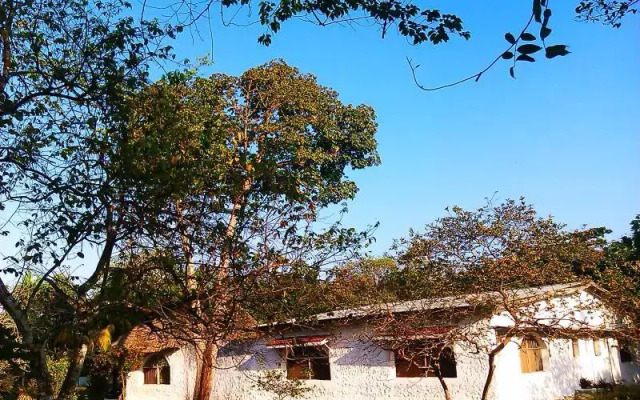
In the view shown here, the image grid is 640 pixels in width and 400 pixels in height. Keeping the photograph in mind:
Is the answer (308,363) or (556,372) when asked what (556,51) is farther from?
(308,363)

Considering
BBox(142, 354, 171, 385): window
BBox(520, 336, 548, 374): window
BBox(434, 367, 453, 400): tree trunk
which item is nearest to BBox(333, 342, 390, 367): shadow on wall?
BBox(434, 367, 453, 400): tree trunk

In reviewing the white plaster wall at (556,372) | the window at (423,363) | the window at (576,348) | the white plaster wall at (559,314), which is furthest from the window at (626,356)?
the window at (423,363)

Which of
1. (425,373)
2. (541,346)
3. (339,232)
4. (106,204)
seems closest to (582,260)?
(541,346)

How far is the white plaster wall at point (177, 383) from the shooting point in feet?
66.2

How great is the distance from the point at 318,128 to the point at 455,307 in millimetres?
8037

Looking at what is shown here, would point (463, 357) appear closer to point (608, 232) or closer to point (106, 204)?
point (106, 204)

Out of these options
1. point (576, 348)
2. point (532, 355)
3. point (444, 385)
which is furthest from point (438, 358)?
point (576, 348)

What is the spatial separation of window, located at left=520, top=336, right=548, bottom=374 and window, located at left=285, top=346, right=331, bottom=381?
530 cm

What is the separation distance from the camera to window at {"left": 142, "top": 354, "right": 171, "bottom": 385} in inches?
837

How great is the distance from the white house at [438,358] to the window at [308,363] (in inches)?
1.1

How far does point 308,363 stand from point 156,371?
713 centimetres

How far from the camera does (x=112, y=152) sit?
561 cm

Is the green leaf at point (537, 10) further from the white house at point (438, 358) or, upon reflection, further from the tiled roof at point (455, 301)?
the tiled roof at point (455, 301)

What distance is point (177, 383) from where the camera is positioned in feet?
67.3
